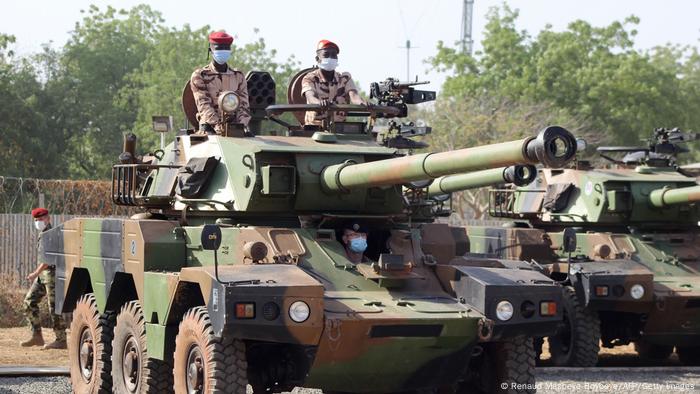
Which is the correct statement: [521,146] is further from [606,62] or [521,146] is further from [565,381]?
[606,62]

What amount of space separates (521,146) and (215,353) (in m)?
3.04

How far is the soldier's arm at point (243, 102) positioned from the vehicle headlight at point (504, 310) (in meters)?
4.04

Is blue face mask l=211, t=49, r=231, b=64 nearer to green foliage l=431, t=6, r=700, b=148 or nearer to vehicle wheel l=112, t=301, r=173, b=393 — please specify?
vehicle wheel l=112, t=301, r=173, b=393

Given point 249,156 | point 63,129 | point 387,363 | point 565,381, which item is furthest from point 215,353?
point 63,129

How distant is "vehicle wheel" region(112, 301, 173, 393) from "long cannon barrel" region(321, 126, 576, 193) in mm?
2272

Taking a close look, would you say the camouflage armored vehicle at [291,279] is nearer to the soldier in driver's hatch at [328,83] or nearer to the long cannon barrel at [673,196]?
the soldier in driver's hatch at [328,83]

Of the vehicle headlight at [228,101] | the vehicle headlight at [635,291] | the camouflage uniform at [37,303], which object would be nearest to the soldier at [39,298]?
the camouflage uniform at [37,303]

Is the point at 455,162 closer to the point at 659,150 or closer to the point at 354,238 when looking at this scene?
the point at 354,238

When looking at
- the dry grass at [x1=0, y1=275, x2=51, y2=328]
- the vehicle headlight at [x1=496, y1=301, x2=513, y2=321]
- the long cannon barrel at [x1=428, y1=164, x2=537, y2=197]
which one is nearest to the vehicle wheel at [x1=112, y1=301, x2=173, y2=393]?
the vehicle headlight at [x1=496, y1=301, x2=513, y2=321]

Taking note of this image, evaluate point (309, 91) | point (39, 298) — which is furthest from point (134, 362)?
point (39, 298)

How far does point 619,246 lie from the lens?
59.2ft

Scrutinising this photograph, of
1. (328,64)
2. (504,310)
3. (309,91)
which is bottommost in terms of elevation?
(504,310)

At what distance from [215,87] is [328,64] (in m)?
1.30

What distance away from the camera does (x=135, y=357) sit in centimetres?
1348
